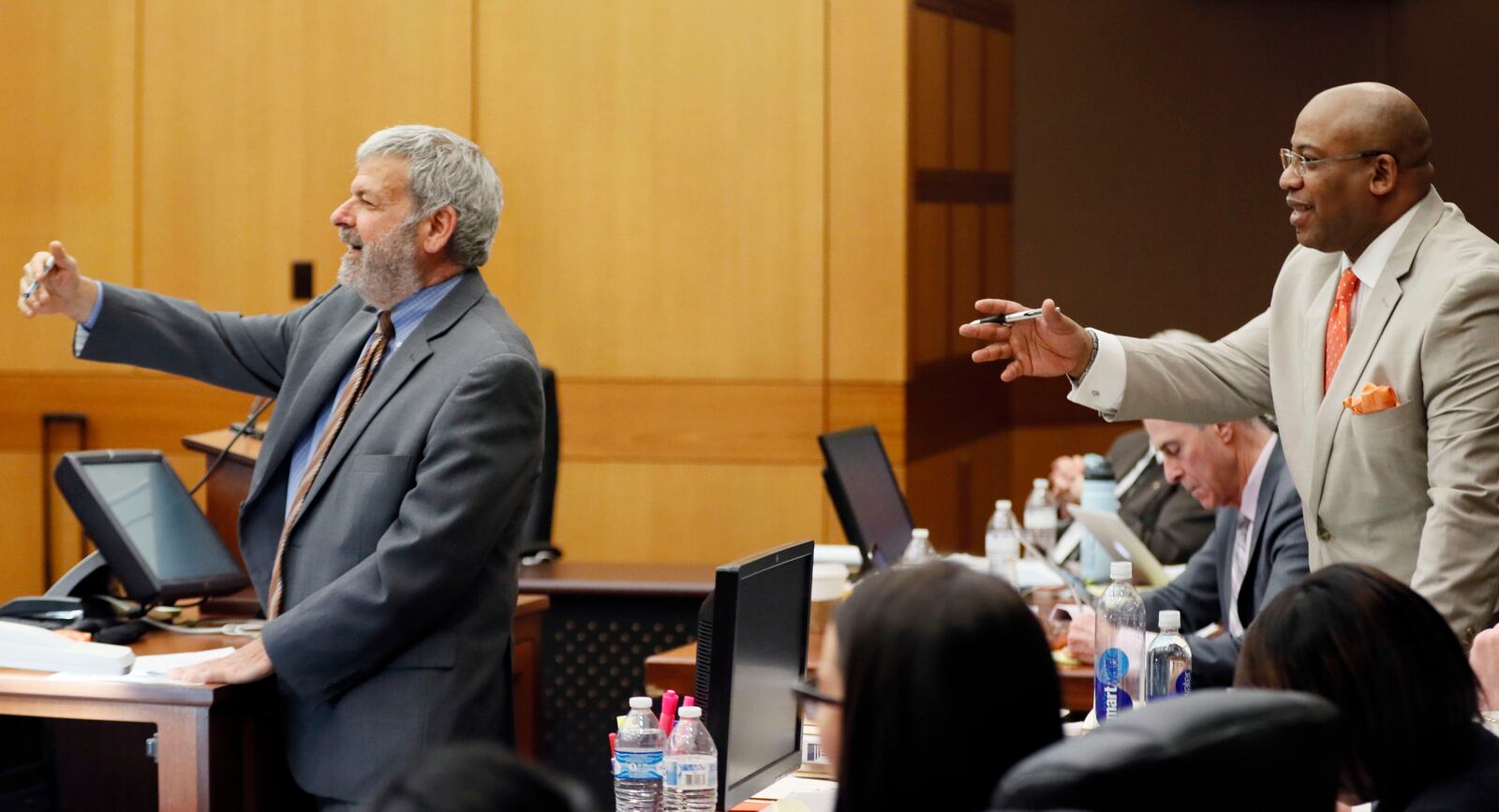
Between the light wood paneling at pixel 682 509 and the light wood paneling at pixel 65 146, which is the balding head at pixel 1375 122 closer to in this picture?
the light wood paneling at pixel 682 509

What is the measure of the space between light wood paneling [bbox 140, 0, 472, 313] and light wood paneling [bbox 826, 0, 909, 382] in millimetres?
1365

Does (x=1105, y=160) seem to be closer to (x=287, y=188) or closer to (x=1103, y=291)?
(x=1103, y=291)

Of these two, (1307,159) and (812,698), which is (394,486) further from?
(1307,159)

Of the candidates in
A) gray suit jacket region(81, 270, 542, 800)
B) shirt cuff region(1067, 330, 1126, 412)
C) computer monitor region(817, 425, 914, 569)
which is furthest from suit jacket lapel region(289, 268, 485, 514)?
computer monitor region(817, 425, 914, 569)

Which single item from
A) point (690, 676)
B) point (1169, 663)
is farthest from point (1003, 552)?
point (1169, 663)

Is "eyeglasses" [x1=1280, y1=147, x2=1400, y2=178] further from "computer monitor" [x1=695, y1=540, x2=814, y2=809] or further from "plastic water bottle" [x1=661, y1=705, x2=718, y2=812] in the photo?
"plastic water bottle" [x1=661, y1=705, x2=718, y2=812]

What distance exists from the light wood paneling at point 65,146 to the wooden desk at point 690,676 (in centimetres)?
352

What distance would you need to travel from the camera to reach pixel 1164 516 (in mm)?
4762

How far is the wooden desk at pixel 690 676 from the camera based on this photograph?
3281 mm

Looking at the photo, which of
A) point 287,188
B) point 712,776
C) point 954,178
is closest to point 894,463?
point 954,178

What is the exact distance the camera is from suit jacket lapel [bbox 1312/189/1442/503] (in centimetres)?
253

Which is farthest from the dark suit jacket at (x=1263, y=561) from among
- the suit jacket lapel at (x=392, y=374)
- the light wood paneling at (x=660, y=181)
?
the light wood paneling at (x=660, y=181)

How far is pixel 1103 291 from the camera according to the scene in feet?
25.2

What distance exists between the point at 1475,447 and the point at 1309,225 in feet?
1.44
